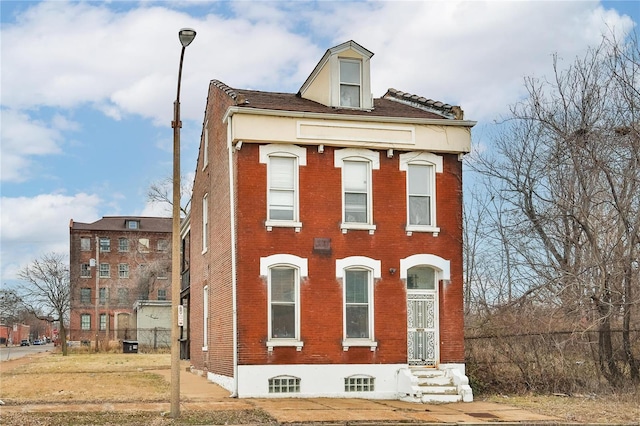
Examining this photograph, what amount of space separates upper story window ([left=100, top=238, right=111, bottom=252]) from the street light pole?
68721 millimetres

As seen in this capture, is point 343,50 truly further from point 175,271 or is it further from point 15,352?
point 15,352

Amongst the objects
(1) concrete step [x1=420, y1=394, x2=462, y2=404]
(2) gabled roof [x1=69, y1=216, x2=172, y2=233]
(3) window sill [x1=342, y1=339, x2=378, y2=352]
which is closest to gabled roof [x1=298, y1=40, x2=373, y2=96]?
(3) window sill [x1=342, y1=339, x2=378, y2=352]

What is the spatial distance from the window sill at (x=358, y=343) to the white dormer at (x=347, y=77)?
6.84m

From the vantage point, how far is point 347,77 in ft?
77.3

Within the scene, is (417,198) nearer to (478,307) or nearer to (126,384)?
(478,307)

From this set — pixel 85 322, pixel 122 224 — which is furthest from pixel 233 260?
pixel 122 224

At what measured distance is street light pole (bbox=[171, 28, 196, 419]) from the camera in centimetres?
1552

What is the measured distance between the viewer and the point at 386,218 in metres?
22.1

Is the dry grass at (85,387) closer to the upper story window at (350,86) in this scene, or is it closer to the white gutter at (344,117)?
the white gutter at (344,117)

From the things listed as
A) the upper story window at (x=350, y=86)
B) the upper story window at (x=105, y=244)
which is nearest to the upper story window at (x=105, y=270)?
the upper story window at (x=105, y=244)

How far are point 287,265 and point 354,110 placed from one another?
5.17 meters

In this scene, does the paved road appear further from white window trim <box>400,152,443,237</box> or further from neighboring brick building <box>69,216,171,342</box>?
white window trim <box>400,152,443,237</box>

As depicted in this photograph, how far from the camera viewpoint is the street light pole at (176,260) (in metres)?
15.5

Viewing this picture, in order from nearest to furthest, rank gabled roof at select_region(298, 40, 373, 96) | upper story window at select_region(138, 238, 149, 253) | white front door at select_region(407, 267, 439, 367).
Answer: white front door at select_region(407, 267, 439, 367)
gabled roof at select_region(298, 40, 373, 96)
upper story window at select_region(138, 238, 149, 253)
